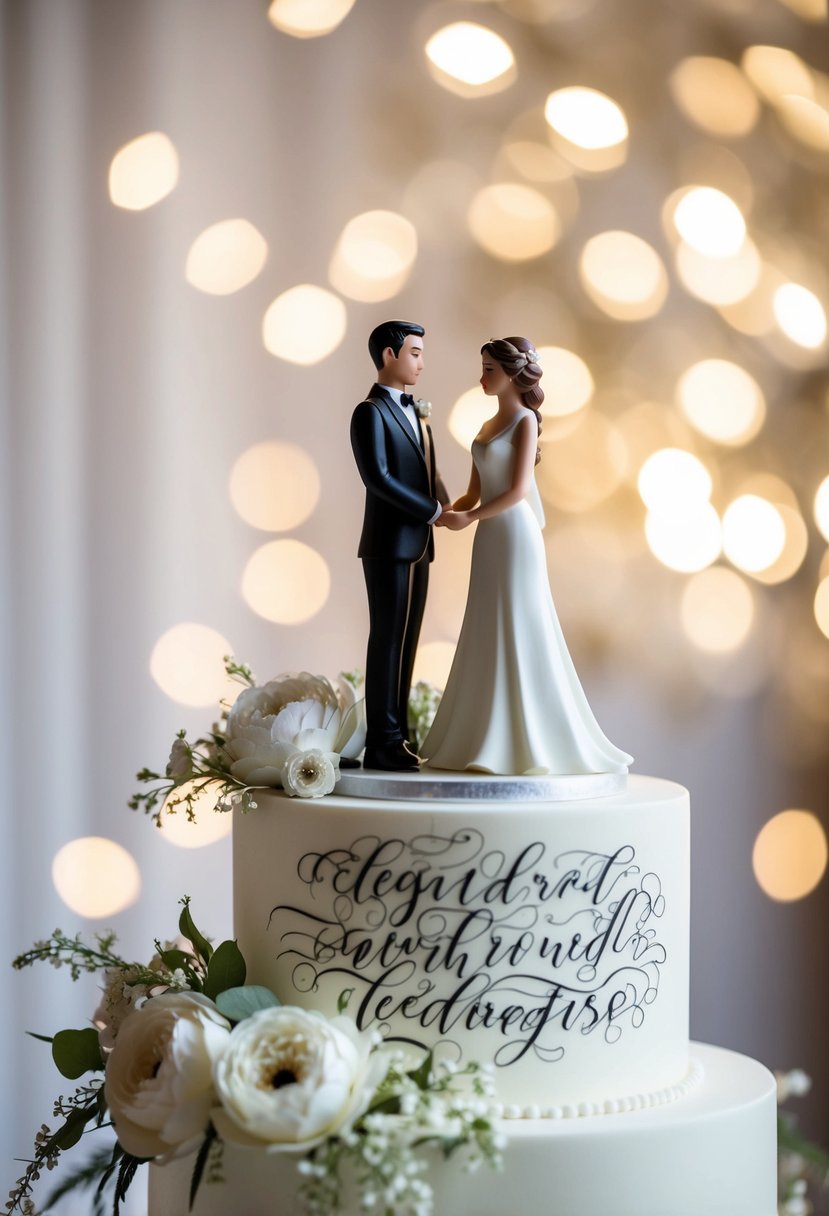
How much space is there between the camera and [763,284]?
2.21 meters

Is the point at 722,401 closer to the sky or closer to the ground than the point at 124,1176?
closer to the sky

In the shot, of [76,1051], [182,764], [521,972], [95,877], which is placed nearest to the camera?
[521,972]

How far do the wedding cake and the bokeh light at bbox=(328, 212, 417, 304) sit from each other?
1.12 metres

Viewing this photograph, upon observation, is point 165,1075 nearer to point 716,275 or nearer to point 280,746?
point 280,746

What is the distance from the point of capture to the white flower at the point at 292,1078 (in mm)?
1096

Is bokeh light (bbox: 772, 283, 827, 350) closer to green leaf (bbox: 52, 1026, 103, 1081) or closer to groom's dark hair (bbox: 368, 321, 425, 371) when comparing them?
groom's dark hair (bbox: 368, 321, 425, 371)

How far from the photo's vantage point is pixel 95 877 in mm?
2051

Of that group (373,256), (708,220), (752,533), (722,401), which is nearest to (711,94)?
(708,220)

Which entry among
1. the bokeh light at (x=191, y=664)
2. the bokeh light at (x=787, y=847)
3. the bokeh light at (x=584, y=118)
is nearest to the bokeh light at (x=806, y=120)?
the bokeh light at (x=584, y=118)

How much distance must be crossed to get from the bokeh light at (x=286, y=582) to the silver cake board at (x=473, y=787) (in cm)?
80

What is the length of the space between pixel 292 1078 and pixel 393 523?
1.96 ft

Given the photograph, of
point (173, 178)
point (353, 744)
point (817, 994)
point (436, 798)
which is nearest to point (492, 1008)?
point (436, 798)

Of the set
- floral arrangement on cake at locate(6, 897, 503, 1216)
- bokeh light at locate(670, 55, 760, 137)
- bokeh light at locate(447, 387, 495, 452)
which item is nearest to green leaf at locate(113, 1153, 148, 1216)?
floral arrangement on cake at locate(6, 897, 503, 1216)

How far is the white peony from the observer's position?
137cm
